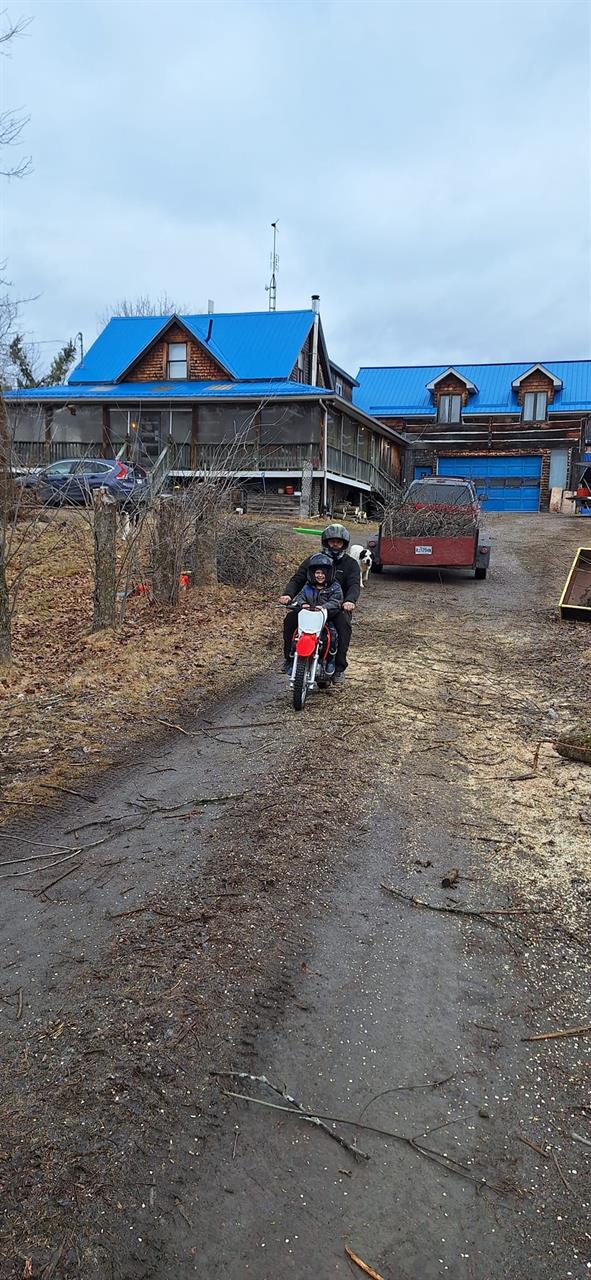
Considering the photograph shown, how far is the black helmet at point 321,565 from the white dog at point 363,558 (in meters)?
6.04

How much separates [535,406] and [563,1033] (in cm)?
3863

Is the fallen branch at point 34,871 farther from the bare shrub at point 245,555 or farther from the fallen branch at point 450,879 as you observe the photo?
the bare shrub at point 245,555

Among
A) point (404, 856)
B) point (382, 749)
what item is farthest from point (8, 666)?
point (404, 856)

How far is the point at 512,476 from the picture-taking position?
125 ft

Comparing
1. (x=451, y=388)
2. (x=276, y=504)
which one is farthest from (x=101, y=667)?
(x=451, y=388)

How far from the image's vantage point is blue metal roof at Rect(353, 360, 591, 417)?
38.1m

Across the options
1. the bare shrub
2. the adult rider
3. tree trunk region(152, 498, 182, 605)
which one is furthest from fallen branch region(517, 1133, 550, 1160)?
the bare shrub

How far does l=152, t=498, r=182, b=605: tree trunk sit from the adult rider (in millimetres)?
3375

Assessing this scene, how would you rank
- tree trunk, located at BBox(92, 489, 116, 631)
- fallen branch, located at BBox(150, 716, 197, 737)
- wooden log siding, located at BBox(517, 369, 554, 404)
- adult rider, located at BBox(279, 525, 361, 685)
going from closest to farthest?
fallen branch, located at BBox(150, 716, 197, 737) → adult rider, located at BBox(279, 525, 361, 685) → tree trunk, located at BBox(92, 489, 116, 631) → wooden log siding, located at BBox(517, 369, 554, 404)

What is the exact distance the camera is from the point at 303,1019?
113 inches

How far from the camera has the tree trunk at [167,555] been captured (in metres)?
10.4

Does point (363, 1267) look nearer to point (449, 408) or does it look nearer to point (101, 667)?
point (101, 667)

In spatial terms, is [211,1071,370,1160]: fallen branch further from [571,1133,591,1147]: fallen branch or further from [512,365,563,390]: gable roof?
[512,365,563,390]: gable roof

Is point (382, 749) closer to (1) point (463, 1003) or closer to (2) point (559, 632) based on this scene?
(1) point (463, 1003)
